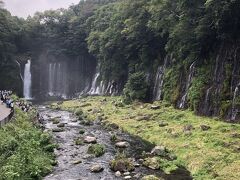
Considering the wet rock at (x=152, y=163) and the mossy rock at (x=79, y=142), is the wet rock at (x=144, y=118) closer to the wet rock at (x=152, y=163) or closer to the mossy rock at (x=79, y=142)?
the mossy rock at (x=79, y=142)

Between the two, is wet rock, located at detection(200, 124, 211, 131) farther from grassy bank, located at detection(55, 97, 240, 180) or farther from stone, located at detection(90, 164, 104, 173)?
stone, located at detection(90, 164, 104, 173)

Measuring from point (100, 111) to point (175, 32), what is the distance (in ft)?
68.4

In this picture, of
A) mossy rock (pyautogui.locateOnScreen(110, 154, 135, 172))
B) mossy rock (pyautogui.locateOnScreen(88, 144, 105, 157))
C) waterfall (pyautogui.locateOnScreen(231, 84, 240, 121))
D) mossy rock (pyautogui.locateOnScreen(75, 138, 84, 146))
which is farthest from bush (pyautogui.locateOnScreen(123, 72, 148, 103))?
mossy rock (pyautogui.locateOnScreen(110, 154, 135, 172))

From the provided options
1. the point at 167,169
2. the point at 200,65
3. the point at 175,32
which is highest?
the point at 175,32

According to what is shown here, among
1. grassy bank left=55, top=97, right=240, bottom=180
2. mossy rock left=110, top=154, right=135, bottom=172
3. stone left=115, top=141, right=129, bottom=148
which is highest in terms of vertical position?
grassy bank left=55, top=97, right=240, bottom=180

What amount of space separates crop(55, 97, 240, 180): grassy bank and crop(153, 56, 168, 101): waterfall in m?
5.31

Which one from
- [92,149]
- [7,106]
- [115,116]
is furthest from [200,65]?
[7,106]

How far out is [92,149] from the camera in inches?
1591

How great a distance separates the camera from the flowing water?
32344 mm

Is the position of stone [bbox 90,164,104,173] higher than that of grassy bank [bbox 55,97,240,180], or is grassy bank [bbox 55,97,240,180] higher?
grassy bank [bbox 55,97,240,180]

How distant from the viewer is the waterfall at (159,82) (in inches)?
2785

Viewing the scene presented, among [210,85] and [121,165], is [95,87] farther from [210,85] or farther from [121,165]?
[121,165]

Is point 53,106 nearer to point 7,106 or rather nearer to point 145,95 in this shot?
point 145,95

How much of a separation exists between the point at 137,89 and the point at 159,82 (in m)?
4.76
